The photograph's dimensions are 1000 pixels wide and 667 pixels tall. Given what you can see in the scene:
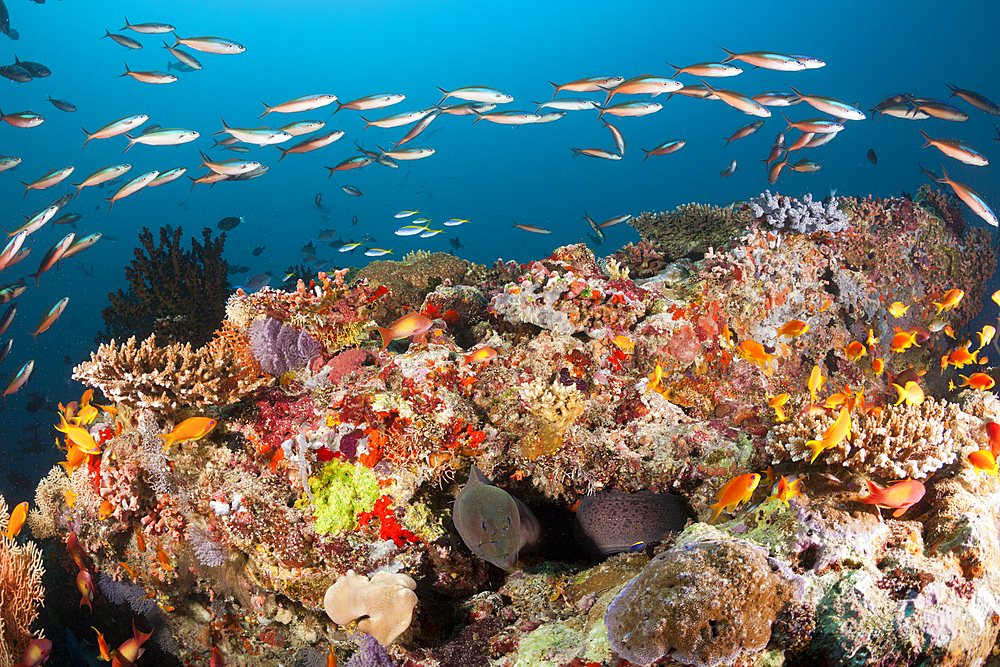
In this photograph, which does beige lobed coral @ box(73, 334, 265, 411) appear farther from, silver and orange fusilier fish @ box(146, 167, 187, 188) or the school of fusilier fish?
silver and orange fusilier fish @ box(146, 167, 187, 188)

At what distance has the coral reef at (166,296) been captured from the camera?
29.5 feet

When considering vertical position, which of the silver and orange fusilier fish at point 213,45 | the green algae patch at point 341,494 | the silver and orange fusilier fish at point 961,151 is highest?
the silver and orange fusilier fish at point 213,45

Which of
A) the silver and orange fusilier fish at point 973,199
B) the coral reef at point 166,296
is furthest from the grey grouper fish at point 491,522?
the coral reef at point 166,296

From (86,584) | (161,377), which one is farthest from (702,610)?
(86,584)

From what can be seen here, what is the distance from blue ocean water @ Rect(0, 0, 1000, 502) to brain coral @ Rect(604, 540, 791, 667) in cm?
6102

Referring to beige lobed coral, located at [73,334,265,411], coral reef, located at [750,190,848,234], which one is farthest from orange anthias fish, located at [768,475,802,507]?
coral reef, located at [750,190,848,234]

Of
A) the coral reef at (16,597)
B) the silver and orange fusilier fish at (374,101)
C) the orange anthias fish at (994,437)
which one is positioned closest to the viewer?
the orange anthias fish at (994,437)

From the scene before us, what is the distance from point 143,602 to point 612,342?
559cm

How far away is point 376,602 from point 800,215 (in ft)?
25.6

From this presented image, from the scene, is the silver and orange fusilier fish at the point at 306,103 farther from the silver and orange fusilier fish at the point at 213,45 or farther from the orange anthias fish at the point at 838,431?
the orange anthias fish at the point at 838,431

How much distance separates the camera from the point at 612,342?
16.1 ft

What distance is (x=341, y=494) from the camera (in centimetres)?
358

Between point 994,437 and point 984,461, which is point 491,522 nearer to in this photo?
point 984,461

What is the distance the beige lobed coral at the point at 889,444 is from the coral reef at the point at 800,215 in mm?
4601
